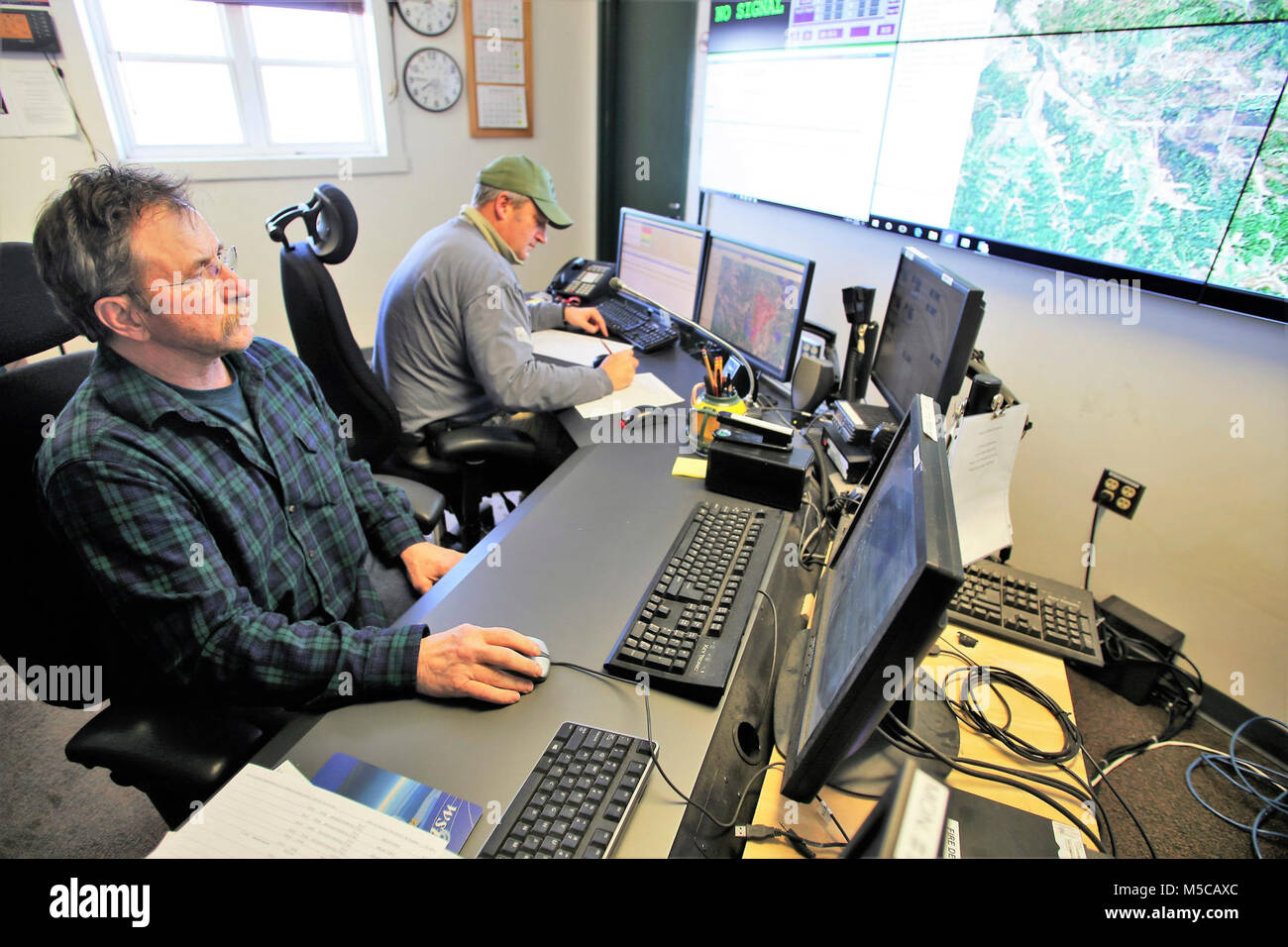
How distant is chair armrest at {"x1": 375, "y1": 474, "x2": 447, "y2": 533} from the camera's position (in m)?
1.53

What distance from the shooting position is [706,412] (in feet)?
5.08

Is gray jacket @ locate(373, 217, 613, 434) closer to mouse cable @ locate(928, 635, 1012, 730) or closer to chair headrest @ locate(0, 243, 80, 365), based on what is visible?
chair headrest @ locate(0, 243, 80, 365)

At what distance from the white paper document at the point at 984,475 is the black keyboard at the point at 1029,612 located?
0.09 meters

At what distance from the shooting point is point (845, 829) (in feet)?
2.57

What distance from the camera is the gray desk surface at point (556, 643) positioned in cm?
80

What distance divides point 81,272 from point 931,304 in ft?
5.05

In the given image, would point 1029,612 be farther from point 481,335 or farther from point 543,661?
point 481,335

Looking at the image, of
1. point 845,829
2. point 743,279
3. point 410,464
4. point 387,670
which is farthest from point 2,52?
point 845,829

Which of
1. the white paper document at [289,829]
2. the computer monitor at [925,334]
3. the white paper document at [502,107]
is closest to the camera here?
the white paper document at [289,829]

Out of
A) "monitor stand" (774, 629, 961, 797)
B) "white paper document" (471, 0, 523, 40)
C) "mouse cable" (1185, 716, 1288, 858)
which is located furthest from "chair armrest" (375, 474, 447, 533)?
"white paper document" (471, 0, 523, 40)

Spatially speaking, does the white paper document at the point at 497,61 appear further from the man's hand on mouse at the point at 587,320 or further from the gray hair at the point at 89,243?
the gray hair at the point at 89,243

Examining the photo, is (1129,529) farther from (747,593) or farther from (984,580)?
(747,593)
